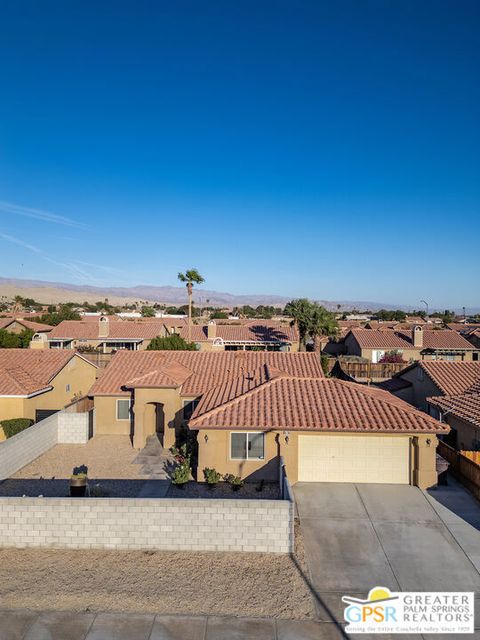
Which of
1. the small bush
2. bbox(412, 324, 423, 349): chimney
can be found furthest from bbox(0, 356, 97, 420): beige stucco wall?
bbox(412, 324, 423, 349): chimney

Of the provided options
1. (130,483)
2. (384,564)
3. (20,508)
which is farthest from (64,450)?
(384,564)

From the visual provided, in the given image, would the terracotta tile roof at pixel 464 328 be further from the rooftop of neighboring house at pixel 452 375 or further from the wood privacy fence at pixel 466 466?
the wood privacy fence at pixel 466 466

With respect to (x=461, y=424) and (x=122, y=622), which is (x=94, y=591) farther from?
(x=461, y=424)

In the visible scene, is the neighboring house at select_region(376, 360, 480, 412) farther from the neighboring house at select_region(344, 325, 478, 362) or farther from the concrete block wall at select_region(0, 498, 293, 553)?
the neighboring house at select_region(344, 325, 478, 362)

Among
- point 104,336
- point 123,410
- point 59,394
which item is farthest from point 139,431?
point 104,336

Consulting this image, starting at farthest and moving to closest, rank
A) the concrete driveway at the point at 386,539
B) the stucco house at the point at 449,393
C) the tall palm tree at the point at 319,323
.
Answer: the tall palm tree at the point at 319,323 < the stucco house at the point at 449,393 < the concrete driveway at the point at 386,539

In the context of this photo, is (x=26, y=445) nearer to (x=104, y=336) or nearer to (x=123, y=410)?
(x=123, y=410)

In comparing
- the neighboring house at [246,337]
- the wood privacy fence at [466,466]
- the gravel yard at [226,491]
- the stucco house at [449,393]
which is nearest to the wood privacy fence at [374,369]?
the stucco house at [449,393]
